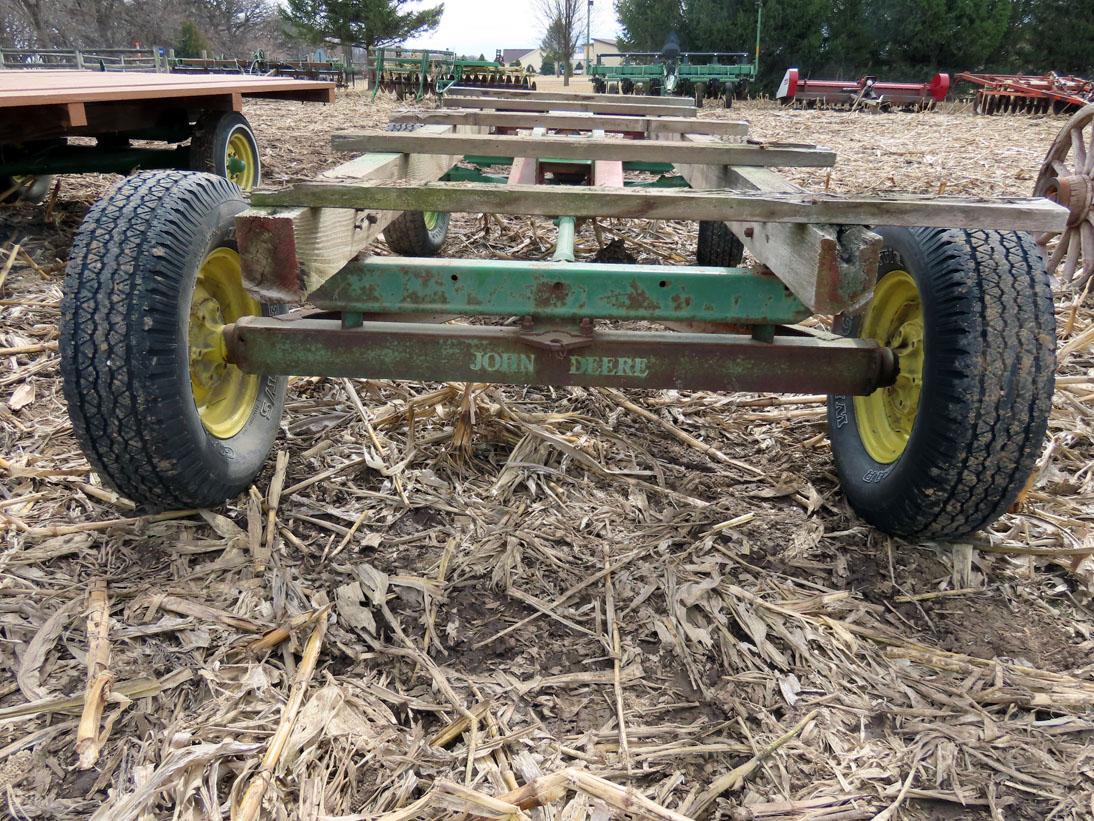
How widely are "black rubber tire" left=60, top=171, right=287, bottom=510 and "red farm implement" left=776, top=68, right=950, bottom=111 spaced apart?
76.8ft

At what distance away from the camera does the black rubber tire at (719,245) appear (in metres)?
4.95

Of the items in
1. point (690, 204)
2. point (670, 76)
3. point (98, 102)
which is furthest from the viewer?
point (670, 76)

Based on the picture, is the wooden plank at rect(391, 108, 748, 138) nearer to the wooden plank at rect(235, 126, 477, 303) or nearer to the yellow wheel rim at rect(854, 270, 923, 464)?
the yellow wheel rim at rect(854, 270, 923, 464)

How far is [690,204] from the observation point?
219 centimetres

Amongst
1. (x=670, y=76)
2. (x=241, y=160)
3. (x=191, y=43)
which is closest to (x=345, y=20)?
(x=191, y=43)

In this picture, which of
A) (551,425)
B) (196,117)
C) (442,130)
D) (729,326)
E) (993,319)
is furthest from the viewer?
(196,117)

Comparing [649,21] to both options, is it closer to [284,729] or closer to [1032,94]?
[1032,94]

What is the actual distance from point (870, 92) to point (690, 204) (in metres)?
24.0

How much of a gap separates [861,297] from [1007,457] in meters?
0.69

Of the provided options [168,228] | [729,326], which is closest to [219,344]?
[168,228]

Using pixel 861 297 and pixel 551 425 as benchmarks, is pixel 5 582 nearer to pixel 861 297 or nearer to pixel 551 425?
pixel 551 425

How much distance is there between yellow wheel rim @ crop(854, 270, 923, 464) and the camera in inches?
104

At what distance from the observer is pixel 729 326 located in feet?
9.65

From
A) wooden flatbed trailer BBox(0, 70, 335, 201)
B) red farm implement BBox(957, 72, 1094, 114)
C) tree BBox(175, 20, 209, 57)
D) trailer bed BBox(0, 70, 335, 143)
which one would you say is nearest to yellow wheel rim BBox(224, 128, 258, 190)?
wooden flatbed trailer BBox(0, 70, 335, 201)
